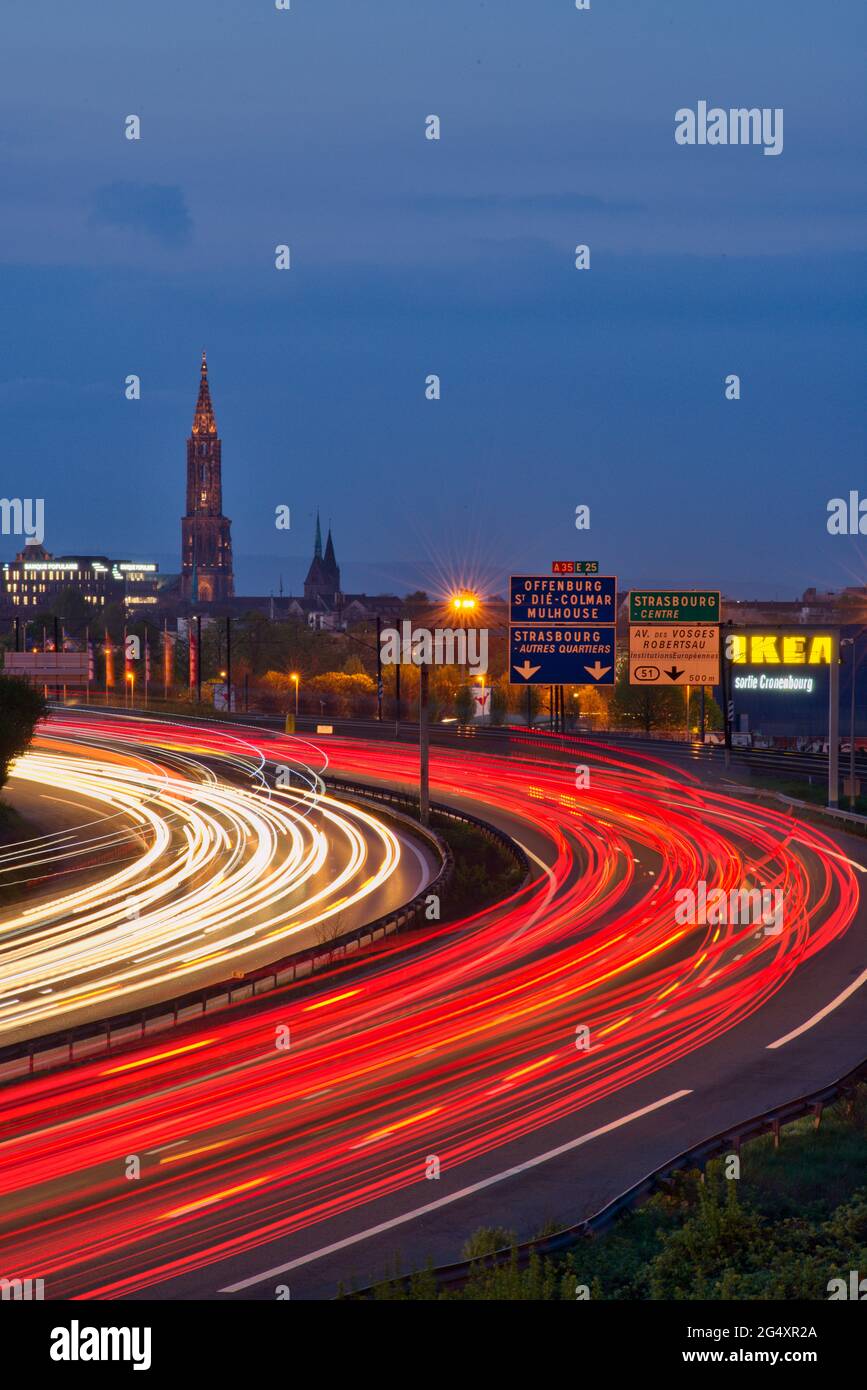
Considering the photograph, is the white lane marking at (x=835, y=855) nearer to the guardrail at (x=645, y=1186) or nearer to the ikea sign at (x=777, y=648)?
the ikea sign at (x=777, y=648)

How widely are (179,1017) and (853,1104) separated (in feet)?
30.3

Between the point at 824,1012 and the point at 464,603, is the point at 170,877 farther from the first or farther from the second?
the point at 824,1012

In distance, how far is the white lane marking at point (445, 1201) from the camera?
12445 millimetres

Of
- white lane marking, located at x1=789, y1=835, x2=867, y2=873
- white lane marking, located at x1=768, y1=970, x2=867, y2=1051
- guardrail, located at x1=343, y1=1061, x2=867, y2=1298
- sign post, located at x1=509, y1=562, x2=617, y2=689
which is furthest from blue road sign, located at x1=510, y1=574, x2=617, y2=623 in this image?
guardrail, located at x1=343, y1=1061, x2=867, y2=1298

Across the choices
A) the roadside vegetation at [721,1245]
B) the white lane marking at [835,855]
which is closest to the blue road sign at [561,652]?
the white lane marking at [835,855]

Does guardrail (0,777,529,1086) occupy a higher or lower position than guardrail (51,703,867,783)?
lower

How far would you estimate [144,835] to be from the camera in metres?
41.0

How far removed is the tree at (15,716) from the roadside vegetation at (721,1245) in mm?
31466

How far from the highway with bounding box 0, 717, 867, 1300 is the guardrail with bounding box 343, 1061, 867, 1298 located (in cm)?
63

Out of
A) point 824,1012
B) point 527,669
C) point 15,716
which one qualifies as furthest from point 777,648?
point 15,716

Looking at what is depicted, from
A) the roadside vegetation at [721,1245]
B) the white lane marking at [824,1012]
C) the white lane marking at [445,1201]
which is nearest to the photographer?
the roadside vegetation at [721,1245]

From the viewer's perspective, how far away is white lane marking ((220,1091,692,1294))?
40.8 ft

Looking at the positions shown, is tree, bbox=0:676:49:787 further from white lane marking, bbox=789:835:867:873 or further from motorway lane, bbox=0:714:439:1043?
white lane marking, bbox=789:835:867:873

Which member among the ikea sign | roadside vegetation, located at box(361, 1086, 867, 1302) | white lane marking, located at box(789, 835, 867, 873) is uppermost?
the ikea sign
